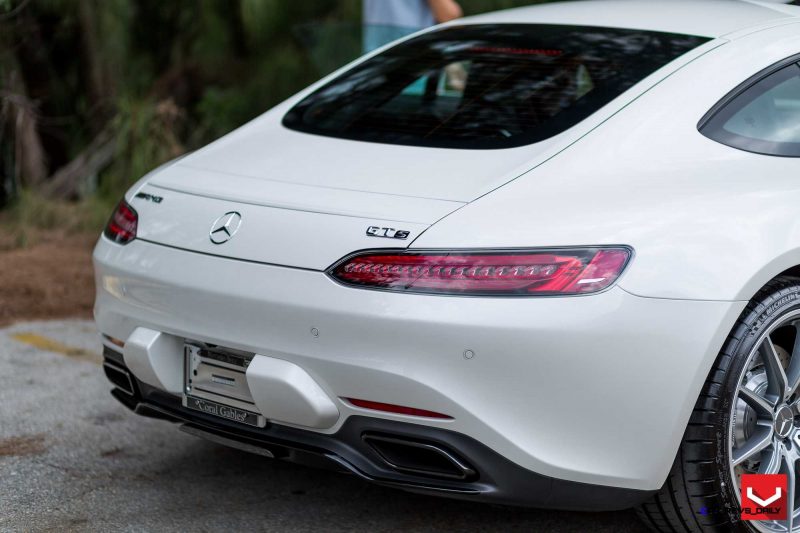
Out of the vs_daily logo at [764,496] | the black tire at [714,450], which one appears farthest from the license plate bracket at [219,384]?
the vs_daily logo at [764,496]

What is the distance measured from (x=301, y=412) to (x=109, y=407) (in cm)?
175

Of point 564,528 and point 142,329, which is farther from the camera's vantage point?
point 564,528

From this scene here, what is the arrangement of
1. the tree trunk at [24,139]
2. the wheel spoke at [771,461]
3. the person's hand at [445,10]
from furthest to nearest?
the tree trunk at [24,139]
the person's hand at [445,10]
the wheel spoke at [771,461]

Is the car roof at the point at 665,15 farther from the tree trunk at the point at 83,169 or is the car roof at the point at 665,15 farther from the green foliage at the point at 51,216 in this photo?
the tree trunk at the point at 83,169

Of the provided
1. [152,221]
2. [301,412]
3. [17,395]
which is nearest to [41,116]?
[17,395]

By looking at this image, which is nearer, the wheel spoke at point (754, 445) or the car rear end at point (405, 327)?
the car rear end at point (405, 327)

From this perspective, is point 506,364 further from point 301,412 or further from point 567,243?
point 301,412

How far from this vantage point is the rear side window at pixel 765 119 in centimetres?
319

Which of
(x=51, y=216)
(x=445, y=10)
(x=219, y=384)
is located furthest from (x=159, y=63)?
(x=219, y=384)

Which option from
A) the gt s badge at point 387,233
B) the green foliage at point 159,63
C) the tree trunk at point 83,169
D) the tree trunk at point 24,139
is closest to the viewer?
the gt s badge at point 387,233

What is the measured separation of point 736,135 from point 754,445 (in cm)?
88

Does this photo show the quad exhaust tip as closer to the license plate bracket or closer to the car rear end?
the car rear end

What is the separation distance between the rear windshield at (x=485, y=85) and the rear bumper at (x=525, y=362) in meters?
0.68

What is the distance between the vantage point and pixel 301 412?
284 cm
